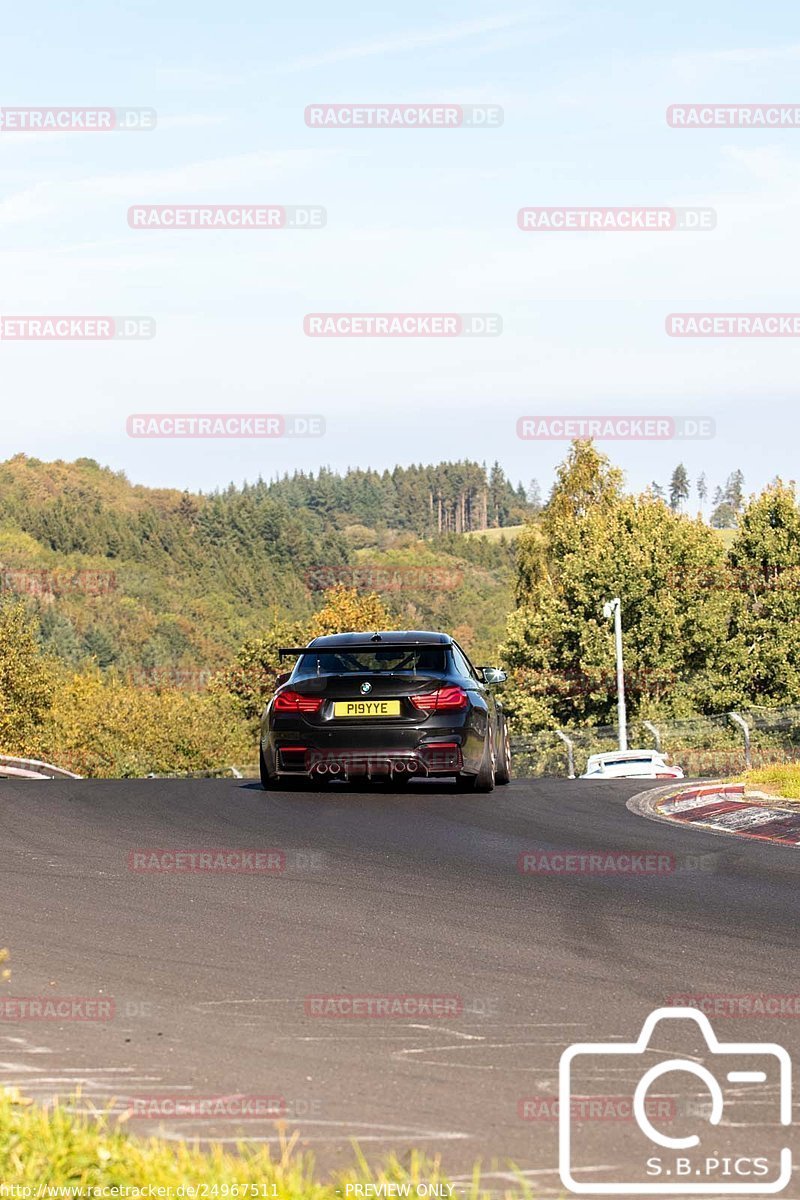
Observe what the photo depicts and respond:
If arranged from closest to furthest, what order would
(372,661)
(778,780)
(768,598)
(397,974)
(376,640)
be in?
(397,974) < (372,661) < (376,640) < (778,780) < (768,598)

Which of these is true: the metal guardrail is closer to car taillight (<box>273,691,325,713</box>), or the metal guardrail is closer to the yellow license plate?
car taillight (<box>273,691,325,713</box>)

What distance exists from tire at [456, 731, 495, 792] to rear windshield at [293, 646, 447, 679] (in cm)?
101

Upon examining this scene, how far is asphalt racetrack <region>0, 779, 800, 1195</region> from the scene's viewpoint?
4762 millimetres

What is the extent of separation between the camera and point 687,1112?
481 centimetres

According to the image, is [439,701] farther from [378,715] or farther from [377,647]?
[377,647]

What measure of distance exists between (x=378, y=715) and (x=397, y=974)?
822cm

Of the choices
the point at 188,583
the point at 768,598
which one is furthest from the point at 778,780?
the point at 188,583

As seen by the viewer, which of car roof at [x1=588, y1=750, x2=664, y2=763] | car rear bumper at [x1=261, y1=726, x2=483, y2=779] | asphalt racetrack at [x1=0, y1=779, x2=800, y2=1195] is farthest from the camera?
car roof at [x1=588, y1=750, x2=664, y2=763]

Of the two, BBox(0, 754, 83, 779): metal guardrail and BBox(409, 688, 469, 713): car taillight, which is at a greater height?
BBox(409, 688, 469, 713): car taillight

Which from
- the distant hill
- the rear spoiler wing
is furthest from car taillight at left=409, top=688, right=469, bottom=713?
the distant hill

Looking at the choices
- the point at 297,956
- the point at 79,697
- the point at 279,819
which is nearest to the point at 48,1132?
the point at 297,956

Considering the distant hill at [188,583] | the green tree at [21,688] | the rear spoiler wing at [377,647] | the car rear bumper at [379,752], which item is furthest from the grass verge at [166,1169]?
the distant hill at [188,583]

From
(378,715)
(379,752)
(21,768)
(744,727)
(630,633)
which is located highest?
(378,715)

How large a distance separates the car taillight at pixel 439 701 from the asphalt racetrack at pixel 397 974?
7.61 ft
